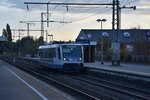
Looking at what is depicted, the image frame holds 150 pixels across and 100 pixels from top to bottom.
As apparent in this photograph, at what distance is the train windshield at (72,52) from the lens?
149ft

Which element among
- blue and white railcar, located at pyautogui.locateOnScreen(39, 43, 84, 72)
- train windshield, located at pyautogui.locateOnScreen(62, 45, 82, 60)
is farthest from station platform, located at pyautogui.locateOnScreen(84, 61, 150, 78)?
train windshield, located at pyautogui.locateOnScreen(62, 45, 82, 60)

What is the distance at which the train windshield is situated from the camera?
4528cm

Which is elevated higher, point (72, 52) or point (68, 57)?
point (72, 52)

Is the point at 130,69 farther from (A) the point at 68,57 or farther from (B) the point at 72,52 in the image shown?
(A) the point at 68,57

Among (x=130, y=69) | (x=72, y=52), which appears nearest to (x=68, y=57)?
(x=72, y=52)

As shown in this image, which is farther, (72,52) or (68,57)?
(72,52)

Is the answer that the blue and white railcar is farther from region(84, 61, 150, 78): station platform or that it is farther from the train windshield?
region(84, 61, 150, 78): station platform

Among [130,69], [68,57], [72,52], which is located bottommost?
[130,69]

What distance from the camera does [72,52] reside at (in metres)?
45.6

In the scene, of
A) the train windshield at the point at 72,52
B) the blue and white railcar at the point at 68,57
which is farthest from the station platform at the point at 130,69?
the train windshield at the point at 72,52

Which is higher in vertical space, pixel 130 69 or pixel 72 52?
pixel 72 52

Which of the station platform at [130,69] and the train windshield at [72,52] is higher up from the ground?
the train windshield at [72,52]

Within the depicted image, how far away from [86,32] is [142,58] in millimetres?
65698

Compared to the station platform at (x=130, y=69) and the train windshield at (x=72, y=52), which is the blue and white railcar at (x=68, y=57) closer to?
the train windshield at (x=72, y=52)
